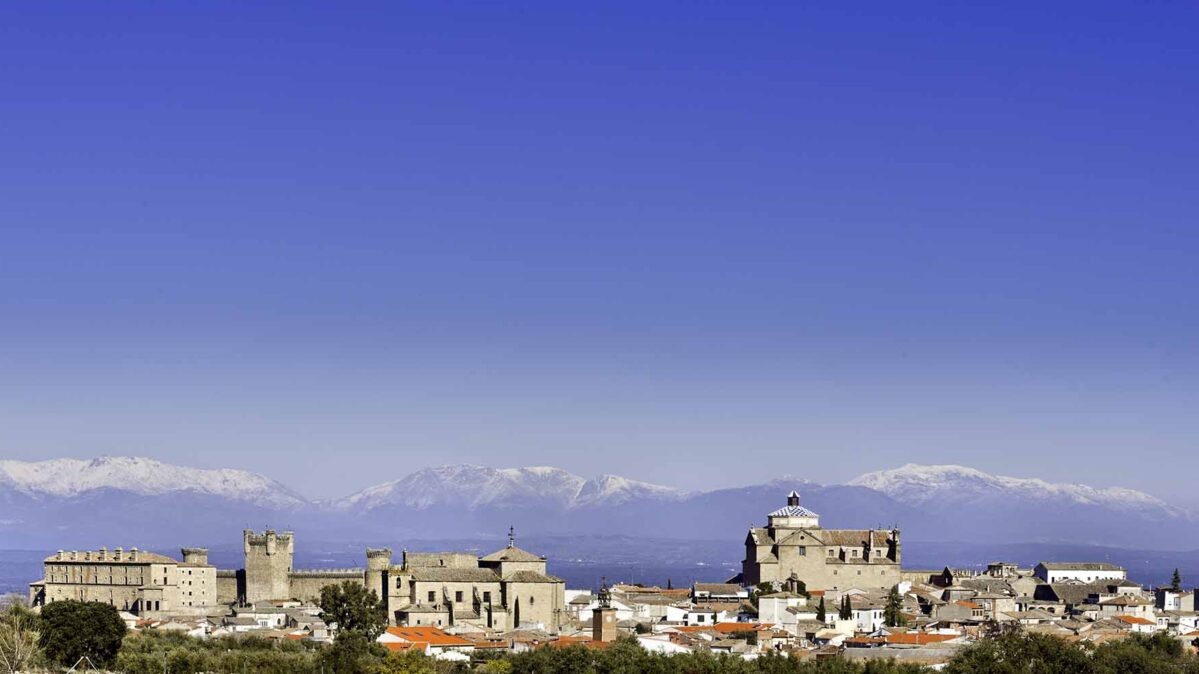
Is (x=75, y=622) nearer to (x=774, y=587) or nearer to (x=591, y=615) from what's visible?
(x=591, y=615)

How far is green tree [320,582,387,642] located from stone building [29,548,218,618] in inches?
435

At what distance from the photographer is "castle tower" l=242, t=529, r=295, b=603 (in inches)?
2709

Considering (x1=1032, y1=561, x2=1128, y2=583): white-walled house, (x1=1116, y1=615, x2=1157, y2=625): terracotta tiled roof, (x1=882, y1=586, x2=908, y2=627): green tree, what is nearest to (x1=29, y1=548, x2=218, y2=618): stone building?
(x1=882, y1=586, x2=908, y2=627): green tree

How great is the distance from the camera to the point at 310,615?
63.6m

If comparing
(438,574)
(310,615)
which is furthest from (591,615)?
(310,615)

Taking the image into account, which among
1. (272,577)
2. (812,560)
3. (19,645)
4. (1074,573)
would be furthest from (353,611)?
(1074,573)

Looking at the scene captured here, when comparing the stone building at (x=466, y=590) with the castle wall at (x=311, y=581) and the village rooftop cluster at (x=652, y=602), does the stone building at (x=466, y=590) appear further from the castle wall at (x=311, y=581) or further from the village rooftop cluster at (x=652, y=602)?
the castle wall at (x=311, y=581)

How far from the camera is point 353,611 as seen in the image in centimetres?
5631

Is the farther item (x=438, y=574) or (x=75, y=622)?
(x=438, y=574)

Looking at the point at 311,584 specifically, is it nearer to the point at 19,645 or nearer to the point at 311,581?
the point at 311,581

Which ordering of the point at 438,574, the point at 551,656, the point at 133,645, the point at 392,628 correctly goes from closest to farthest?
the point at 551,656, the point at 133,645, the point at 392,628, the point at 438,574

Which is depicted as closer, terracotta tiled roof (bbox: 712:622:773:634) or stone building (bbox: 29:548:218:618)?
terracotta tiled roof (bbox: 712:622:773:634)

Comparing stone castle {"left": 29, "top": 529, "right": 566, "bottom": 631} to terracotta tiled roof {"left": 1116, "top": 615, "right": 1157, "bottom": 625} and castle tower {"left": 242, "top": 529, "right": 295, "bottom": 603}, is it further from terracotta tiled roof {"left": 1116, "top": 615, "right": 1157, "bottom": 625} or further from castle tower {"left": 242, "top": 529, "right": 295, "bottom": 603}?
terracotta tiled roof {"left": 1116, "top": 615, "right": 1157, "bottom": 625}

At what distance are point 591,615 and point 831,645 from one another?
11566 millimetres
